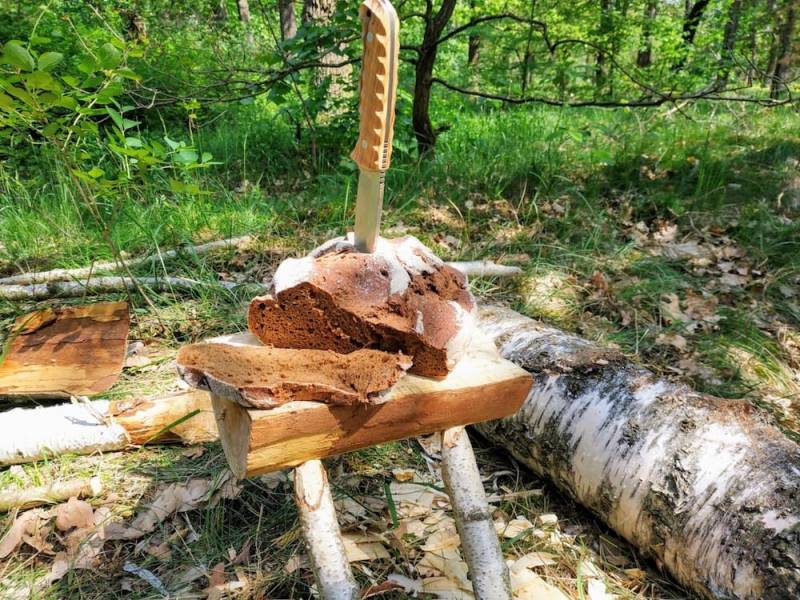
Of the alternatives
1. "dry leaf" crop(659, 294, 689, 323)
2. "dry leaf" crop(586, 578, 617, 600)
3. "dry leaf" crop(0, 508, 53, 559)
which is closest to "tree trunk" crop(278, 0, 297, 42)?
"dry leaf" crop(659, 294, 689, 323)

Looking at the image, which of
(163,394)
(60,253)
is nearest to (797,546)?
(163,394)

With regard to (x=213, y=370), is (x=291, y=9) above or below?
above

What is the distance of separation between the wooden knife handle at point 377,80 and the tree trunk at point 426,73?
10.5ft

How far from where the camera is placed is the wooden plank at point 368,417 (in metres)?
1.21

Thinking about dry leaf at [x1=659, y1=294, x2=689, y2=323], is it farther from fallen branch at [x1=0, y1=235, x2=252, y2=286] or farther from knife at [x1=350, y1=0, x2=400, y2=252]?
fallen branch at [x1=0, y1=235, x2=252, y2=286]

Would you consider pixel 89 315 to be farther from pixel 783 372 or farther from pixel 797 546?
pixel 783 372

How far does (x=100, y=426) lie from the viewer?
2.18 metres

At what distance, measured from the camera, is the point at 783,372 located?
271cm

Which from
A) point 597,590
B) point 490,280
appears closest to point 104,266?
point 490,280

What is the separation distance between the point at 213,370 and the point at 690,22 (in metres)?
10.1

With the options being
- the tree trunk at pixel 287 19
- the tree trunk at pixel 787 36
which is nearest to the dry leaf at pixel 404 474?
the tree trunk at pixel 787 36

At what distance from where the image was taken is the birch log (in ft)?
4.96

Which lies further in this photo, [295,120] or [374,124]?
[295,120]

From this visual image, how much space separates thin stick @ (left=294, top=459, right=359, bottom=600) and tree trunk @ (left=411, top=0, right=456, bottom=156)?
12.1 feet
